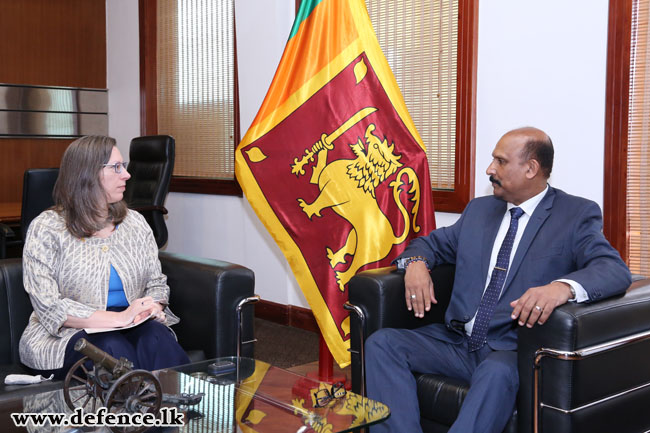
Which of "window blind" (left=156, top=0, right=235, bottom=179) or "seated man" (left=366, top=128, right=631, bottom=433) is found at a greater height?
"window blind" (left=156, top=0, right=235, bottom=179)

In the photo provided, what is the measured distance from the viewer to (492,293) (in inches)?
97.0

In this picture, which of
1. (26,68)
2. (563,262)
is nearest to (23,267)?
(563,262)

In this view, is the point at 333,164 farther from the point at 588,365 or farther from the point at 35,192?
the point at 35,192

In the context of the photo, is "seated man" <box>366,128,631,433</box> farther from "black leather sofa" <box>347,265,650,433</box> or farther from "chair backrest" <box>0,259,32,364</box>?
"chair backrest" <box>0,259,32,364</box>

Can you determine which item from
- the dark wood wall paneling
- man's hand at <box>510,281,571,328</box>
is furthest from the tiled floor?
the dark wood wall paneling

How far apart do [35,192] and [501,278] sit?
309cm

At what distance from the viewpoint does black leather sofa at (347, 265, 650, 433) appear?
1.99 m

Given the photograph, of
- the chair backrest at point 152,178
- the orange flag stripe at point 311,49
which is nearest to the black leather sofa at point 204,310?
the orange flag stripe at point 311,49

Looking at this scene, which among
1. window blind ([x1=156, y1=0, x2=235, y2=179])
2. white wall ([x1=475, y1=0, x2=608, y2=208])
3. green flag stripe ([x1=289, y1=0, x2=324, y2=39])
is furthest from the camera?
window blind ([x1=156, y1=0, x2=235, y2=179])

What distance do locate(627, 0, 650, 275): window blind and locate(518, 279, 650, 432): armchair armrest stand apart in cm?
80

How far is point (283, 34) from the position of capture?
460 cm

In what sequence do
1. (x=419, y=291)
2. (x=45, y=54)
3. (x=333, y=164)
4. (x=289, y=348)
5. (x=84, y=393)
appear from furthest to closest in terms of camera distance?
(x=45, y=54)
(x=289, y=348)
(x=333, y=164)
(x=419, y=291)
(x=84, y=393)

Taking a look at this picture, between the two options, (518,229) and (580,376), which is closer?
(580,376)

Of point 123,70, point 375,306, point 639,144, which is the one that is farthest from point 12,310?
point 123,70
